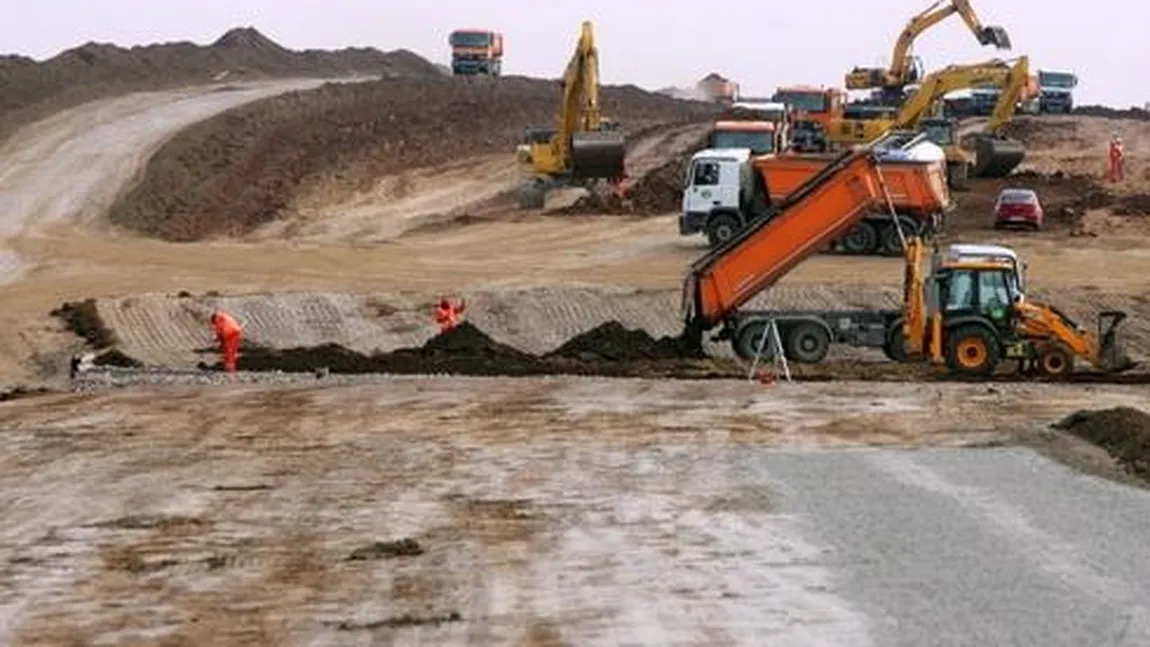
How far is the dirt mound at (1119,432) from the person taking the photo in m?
15.8

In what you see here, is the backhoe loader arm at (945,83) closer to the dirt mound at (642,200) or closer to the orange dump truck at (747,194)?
the dirt mound at (642,200)

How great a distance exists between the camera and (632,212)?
49594 mm

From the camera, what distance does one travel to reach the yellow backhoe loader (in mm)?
26375

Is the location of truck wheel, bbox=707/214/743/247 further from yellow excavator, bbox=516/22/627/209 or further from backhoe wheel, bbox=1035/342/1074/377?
backhoe wheel, bbox=1035/342/1074/377

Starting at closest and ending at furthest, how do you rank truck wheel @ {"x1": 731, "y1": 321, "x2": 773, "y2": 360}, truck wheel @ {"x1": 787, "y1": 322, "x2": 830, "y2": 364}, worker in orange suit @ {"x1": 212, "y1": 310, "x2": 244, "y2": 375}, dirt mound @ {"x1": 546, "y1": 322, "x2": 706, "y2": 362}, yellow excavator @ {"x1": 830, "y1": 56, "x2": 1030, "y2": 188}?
1. worker in orange suit @ {"x1": 212, "y1": 310, "x2": 244, "y2": 375}
2. truck wheel @ {"x1": 787, "y1": 322, "x2": 830, "y2": 364}
3. truck wheel @ {"x1": 731, "y1": 321, "x2": 773, "y2": 360}
4. dirt mound @ {"x1": 546, "y1": 322, "x2": 706, "y2": 362}
5. yellow excavator @ {"x1": 830, "y1": 56, "x2": 1030, "y2": 188}

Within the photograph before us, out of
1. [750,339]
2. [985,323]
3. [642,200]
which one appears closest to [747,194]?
[642,200]

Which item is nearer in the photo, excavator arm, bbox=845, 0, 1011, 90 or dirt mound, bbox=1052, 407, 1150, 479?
dirt mound, bbox=1052, 407, 1150, 479

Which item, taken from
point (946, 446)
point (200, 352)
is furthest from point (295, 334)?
point (946, 446)

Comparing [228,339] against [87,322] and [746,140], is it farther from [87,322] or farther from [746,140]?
[746,140]

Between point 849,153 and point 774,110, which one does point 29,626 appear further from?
point 774,110

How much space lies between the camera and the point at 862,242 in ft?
132

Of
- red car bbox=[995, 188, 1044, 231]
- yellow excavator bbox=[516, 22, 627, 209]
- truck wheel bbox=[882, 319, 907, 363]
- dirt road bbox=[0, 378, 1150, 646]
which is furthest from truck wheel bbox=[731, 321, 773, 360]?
yellow excavator bbox=[516, 22, 627, 209]

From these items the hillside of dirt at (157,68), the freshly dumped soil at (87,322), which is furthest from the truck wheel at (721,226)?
the hillside of dirt at (157,68)

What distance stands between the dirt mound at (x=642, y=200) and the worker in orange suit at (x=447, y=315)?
53.7 feet
